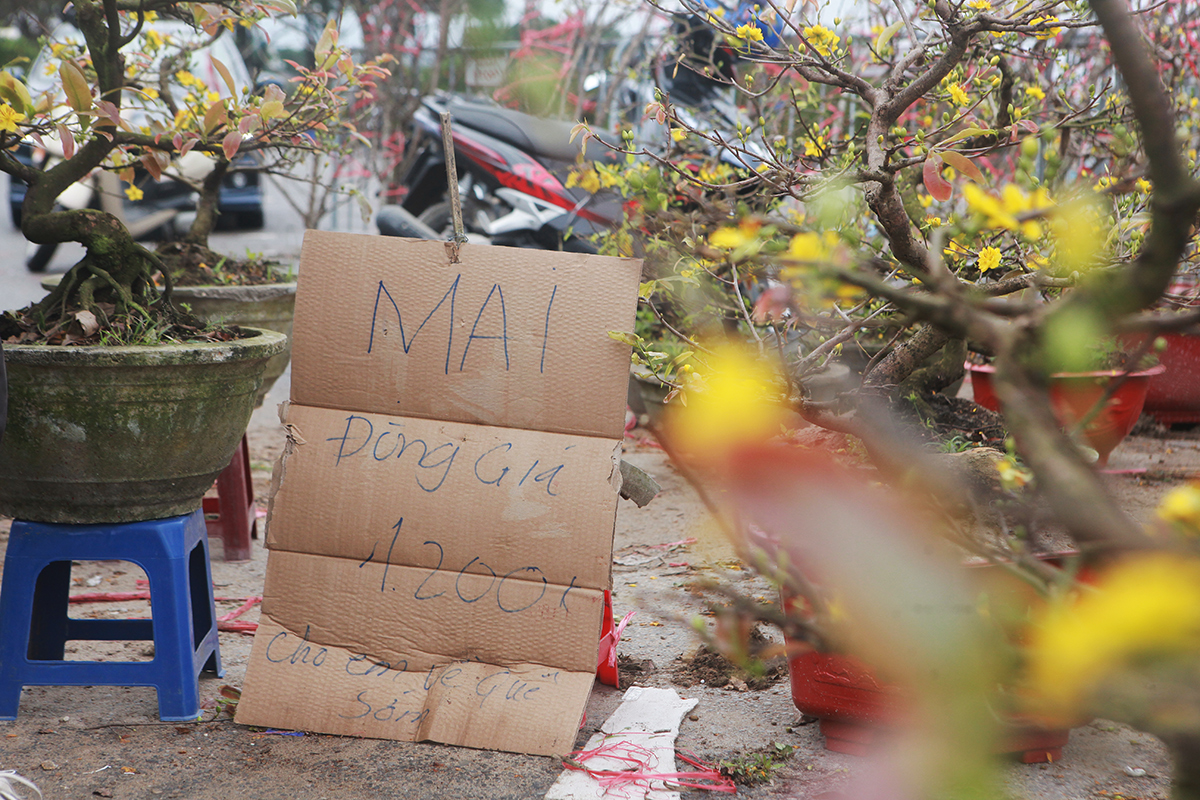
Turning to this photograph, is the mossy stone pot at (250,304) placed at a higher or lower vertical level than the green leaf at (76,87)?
lower

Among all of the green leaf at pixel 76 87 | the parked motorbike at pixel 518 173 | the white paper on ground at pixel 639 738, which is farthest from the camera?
the parked motorbike at pixel 518 173

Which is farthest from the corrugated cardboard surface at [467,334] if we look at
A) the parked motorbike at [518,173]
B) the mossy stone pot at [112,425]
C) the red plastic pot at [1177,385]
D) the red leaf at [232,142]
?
the red plastic pot at [1177,385]

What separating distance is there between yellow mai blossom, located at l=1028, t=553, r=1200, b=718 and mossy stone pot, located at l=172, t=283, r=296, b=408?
2.83 metres

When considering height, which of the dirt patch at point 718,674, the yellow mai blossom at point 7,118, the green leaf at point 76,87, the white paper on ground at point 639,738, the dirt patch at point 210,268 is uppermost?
the green leaf at point 76,87

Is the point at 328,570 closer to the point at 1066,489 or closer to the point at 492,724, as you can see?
the point at 492,724

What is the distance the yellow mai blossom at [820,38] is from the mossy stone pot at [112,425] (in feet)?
4.35

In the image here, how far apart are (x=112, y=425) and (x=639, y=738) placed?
1190mm

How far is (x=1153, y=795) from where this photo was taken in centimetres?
171

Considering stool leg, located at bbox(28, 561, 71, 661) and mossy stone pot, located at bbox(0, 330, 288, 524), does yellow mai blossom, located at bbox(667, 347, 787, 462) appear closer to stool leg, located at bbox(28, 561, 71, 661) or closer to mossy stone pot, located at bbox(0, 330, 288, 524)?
mossy stone pot, located at bbox(0, 330, 288, 524)

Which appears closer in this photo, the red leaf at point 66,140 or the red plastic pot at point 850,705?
the red plastic pot at point 850,705

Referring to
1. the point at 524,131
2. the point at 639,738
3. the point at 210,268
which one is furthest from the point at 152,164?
the point at 524,131

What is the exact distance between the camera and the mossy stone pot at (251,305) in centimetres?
305

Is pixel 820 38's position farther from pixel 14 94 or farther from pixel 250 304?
pixel 250 304

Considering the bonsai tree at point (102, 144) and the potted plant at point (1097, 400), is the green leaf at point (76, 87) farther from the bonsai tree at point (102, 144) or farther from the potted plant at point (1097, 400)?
the potted plant at point (1097, 400)
